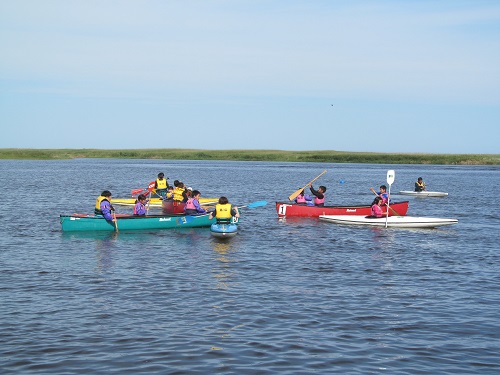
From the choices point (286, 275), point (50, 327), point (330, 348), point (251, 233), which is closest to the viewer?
point (330, 348)

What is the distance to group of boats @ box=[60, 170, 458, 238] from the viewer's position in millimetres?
26234

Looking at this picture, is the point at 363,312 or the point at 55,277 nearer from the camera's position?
the point at 363,312

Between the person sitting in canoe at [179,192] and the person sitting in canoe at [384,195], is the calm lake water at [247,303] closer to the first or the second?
the person sitting in canoe at [384,195]

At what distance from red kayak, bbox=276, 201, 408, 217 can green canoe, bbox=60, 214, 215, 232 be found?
6.45 meters

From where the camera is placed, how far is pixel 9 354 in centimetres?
1149

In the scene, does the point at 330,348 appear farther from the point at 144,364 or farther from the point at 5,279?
the point at 5,279

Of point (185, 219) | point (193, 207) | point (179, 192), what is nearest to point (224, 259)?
→ point (185, 219)

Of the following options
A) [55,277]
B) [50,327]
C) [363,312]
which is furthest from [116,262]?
[363,312]

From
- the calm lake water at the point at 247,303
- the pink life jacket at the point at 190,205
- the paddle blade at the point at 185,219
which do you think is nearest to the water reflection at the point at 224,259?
the calm lake water at the point at 247,303

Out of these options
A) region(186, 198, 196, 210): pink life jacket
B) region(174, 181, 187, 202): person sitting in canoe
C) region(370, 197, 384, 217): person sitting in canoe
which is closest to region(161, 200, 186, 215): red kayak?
region(174, 181, 187, 202): person sitting in canoe

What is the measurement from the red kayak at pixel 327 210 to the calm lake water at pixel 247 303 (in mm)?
4729

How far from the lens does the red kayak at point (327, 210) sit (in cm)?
3253

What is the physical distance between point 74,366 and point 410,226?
71.4ft

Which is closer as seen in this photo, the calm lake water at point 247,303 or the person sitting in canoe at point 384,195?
the calm lake water at point 247,303
